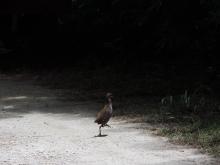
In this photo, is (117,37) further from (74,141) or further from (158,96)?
(74,141)

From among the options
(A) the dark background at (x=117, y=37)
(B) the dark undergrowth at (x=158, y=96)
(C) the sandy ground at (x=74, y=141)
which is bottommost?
(C) the sandy ground at (x=74, y=141)

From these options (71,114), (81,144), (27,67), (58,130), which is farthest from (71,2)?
(81,144)

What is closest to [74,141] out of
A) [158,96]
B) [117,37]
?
[158,96]

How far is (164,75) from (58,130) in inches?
287

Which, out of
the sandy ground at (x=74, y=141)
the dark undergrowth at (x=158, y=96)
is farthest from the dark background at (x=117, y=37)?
the sandy ground at (x=74, y=141)

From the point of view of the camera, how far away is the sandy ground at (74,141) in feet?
26.1

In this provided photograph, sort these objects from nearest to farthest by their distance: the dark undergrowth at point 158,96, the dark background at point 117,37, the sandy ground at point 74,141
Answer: the sandy ground at point 74,141
the dark undergrowth at point 158,96
the dark background at point 117,37

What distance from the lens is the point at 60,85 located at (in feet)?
53.1

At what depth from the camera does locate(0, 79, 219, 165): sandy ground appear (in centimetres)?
796

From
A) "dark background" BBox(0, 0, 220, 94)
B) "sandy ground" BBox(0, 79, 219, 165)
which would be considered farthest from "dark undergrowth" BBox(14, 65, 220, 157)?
"sandy ground" BBox(0, 79, 219, 165)

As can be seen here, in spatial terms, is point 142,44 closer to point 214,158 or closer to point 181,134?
point 181,134

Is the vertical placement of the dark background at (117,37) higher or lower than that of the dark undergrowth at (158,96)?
higher

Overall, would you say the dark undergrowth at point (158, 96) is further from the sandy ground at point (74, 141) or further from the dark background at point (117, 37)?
the sandy ground at point (74, 141)

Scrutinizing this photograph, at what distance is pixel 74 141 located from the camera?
30.2ft
